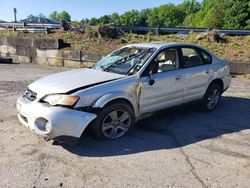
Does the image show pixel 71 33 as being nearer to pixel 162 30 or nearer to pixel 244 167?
pixel 162 30

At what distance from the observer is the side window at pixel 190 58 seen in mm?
6000

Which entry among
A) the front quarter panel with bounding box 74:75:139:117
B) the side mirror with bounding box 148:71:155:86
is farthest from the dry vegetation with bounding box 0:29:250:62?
the front quarter panel with bounding box 74:75:139:117

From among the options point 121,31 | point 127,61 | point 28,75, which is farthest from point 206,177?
point 121,31

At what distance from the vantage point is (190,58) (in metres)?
6.17

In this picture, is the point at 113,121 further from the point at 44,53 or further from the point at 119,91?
the point at 44,53

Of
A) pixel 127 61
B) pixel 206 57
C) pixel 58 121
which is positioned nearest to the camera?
pixel 58 121

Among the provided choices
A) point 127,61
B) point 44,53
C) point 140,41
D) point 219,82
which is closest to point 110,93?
point 127,61

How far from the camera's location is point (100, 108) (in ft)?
15.2

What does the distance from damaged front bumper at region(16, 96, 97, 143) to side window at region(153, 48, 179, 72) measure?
162 cm

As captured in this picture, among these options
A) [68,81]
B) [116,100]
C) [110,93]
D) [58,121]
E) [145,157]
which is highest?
[68,81]

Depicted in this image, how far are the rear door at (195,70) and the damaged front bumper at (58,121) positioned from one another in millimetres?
2200

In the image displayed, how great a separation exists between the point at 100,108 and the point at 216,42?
33.0ft

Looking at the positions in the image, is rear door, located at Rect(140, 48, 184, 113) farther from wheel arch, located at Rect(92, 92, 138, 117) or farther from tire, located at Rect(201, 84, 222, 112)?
tire, located at Rect(201, 84, 222, 112)

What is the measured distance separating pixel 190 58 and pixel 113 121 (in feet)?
7.30
